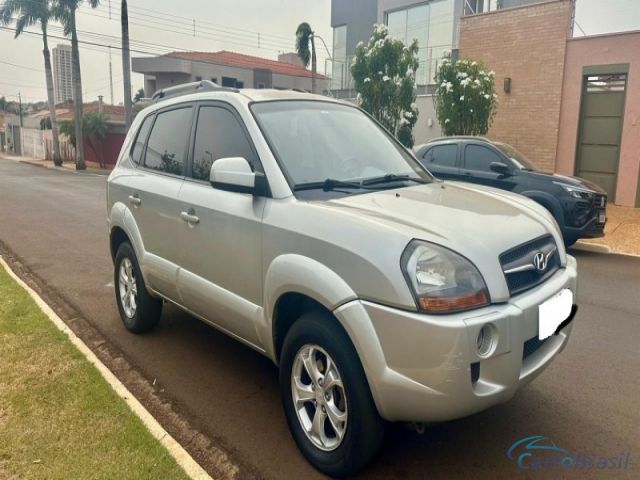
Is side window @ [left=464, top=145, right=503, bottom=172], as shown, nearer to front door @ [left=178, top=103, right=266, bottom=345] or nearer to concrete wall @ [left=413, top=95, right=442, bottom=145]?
front door @ [left=178, top=103, right=266, bottom=345]

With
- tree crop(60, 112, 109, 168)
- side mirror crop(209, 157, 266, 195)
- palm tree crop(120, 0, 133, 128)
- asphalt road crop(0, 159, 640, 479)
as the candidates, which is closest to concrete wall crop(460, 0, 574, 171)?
asphalt road crop(0, 159, 640, 479)

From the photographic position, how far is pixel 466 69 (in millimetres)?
13406

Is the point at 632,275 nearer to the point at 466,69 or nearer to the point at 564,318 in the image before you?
the point at 564,318

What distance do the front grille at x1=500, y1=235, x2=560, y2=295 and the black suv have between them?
5943 mm

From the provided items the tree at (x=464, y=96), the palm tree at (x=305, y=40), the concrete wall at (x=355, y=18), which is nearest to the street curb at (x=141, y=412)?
the tree at (x=464, y=96)

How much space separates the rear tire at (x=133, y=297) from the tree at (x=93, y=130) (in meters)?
32.0

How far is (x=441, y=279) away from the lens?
2.62 metres

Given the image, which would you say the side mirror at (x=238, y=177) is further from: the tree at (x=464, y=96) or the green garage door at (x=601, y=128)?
the green garage door at (x=601, y=128)

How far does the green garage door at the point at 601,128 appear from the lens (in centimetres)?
1358

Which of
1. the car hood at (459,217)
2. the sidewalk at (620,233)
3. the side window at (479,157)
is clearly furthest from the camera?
Result: the side window at (479,157)

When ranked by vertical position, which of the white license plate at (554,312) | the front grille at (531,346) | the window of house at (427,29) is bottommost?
the front grille at (531,346)

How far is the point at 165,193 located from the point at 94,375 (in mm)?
1378

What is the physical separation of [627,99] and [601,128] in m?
0.89

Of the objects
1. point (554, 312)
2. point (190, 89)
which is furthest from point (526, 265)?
point (190, 89)
